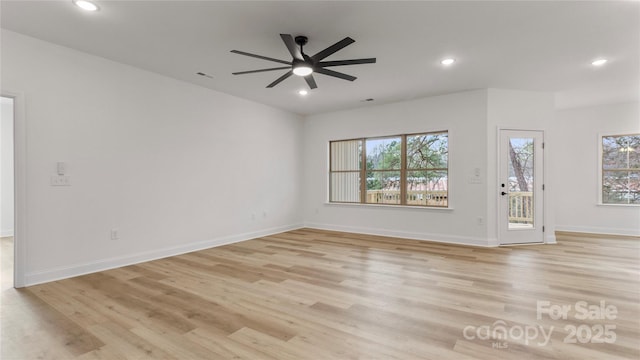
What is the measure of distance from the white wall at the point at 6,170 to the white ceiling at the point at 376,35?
15.4ft

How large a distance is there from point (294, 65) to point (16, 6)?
2.57 metres

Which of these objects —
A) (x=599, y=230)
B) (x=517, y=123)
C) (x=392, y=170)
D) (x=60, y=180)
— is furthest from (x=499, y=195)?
(x=60, y=180)

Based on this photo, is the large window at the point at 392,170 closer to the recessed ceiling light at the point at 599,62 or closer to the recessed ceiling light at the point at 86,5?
the recessed ceiling light at the point at 599,62

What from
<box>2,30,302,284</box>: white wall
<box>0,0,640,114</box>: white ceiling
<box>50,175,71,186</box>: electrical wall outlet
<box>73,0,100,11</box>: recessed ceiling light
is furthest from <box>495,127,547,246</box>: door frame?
<box>50,175,71,186</box>: electrical wall outlet

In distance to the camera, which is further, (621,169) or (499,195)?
(621,169)

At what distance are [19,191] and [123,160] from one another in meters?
1.08

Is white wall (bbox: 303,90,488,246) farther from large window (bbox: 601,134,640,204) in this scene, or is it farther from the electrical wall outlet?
the electrical wall outlet

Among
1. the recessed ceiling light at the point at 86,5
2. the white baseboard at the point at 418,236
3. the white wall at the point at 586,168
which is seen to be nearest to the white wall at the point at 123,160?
the recessed ceiling light at the point at 86,5

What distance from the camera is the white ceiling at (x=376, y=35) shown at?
2727mm

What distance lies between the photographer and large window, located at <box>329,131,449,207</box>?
574cm

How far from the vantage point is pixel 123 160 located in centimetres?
397

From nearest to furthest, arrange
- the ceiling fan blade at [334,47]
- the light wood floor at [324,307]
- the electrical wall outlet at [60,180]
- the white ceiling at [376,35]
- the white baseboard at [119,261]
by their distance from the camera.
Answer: the light wood floor at [324,307] < the ceiling fan blade at [334,47] < the white ceiling at [376,35] < the white baseboard at [119,261] < the electrical wall outlet at [60,180]

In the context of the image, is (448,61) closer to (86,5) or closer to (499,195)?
(499,195)

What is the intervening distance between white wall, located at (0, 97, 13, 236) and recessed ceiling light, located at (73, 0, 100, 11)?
5560 mm
